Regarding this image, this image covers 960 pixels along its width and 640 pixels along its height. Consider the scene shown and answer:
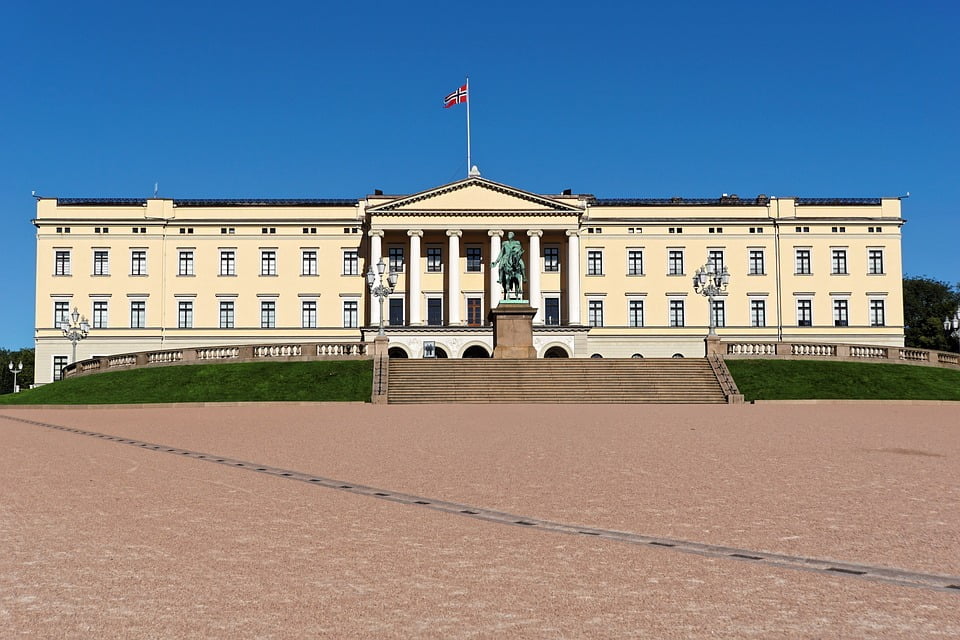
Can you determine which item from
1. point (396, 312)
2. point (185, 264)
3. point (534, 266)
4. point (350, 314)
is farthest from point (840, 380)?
point (185, 264)

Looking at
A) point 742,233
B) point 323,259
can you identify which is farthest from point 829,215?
point 323,259

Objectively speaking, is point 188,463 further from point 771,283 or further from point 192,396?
point 771,283

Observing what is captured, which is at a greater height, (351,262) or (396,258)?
(396,258)

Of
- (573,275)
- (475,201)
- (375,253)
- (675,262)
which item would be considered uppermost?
(475,201)

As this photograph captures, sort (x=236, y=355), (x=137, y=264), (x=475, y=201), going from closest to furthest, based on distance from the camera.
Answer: (x=236, y=355)
(x=475, y=201)
(x=137, y=264)

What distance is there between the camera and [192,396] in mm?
46250

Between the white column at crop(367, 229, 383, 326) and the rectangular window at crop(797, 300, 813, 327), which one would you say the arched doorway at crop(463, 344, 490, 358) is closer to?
the white column at crop(367, 229, 383, 326)

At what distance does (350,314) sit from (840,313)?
4394 centimetres

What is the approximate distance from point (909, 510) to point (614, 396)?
32.0 metres

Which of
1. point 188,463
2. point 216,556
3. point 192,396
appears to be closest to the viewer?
point 216,556

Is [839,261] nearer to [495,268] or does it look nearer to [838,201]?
[838,201]

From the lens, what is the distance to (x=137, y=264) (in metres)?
83.6

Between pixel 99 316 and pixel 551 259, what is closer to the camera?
pixel 99 316

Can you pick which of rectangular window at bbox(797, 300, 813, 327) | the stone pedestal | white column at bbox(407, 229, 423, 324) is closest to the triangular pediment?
white column at bbox(407, 229, 423, 324)
